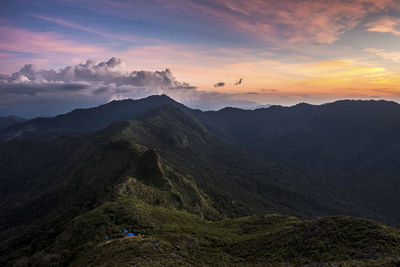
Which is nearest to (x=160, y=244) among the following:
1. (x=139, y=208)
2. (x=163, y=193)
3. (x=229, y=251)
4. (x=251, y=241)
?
(x=229, y=251)

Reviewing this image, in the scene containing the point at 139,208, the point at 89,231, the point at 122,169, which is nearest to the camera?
the point at 89,231

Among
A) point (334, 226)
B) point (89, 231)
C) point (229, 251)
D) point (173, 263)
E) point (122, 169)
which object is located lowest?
point (122, 169)

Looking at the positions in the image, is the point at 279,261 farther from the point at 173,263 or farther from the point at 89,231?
the point at 89,231

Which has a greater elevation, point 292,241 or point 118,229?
point 292,241

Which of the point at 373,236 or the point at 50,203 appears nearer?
the point at 373,236

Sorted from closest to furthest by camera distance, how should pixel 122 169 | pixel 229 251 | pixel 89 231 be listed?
pixel 229 251 → pixel 89 231 → pixel 122 169

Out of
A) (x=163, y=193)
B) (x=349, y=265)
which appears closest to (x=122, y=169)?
(x=163, y=193)

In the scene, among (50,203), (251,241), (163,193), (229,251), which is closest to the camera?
(229,251)

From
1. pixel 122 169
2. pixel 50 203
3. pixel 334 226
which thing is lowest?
pixel 50 203

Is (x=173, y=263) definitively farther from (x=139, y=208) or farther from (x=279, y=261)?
(x=139, y=208)
